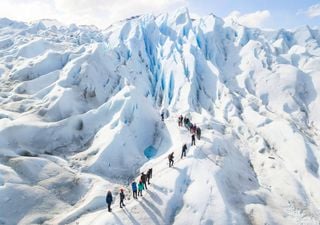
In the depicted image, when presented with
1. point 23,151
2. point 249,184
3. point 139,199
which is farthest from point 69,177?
point 249,184

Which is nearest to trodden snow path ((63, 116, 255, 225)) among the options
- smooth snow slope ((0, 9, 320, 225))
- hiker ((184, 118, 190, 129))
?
smooth snow slope ((0, 9, 320, 225))

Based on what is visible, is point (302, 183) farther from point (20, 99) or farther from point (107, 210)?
point (20, 99)

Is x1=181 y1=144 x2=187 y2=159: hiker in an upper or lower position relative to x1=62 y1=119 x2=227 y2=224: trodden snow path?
upper

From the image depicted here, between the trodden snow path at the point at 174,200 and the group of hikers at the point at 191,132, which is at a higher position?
the group of hikers at the point at 191,132

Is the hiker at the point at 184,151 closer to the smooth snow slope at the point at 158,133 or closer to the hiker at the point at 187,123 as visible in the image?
the smooth snow slope at the point at 158,133

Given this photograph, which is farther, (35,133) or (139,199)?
(35,133)

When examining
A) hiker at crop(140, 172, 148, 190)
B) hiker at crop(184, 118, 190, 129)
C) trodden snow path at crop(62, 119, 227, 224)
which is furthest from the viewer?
hiker at crop(184, 118, 190, 129)

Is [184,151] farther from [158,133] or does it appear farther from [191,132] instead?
[158,133]

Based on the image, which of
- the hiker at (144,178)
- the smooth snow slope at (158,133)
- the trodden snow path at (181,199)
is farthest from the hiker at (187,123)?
the hiker at (144,178)

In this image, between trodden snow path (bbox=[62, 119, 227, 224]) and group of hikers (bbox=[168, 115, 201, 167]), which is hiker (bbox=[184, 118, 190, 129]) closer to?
group of hikers (bbox=[168, 115, 201, 167])
